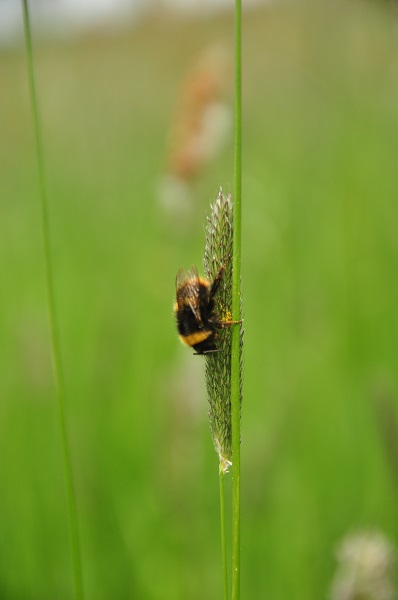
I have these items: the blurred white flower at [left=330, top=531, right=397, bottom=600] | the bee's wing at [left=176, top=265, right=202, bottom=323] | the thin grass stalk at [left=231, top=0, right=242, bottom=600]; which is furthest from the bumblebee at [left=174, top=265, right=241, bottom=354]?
the blurred white flower at [left=330, top=531, right=397, bottom=600]

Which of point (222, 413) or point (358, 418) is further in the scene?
point (358, 418)

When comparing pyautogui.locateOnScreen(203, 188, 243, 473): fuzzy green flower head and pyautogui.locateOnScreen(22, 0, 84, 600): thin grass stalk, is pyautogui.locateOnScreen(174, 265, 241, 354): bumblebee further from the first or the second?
pyautogui.locateOnScreen(22, 0, 84, 600): thin grass stalk

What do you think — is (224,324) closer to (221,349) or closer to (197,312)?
(221,349)

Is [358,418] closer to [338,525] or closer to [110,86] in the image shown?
[338,525]

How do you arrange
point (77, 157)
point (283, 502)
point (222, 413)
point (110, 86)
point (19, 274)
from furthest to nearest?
point (110, 86), point (77, 157), point (19, 274), point (283, 502), point (222, 413)

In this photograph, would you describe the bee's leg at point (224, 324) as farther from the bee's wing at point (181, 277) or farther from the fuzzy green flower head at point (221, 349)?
the bee's wing at point (181, 277)

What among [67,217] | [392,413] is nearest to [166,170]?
[392,413]
